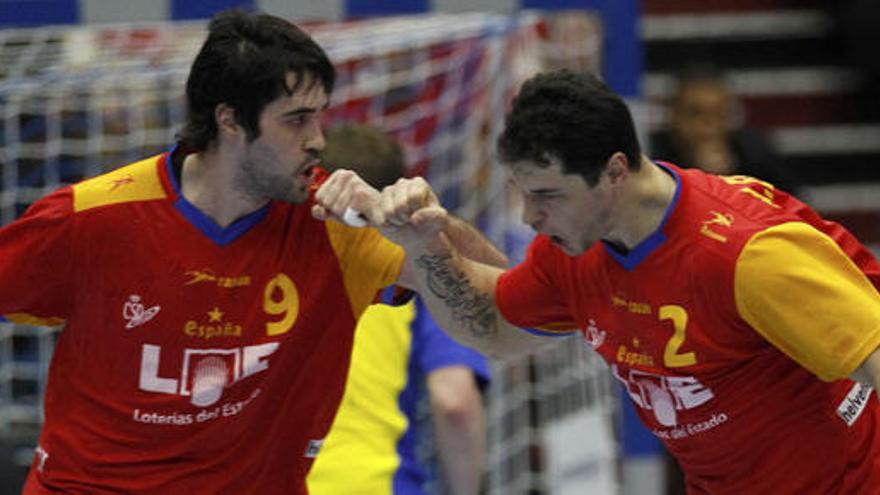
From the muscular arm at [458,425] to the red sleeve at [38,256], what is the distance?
1.30 metres

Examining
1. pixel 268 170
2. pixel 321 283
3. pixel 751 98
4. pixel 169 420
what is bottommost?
pixel 751 98

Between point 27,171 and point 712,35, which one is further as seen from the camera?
point 712,35

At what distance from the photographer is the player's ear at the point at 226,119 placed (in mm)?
3979

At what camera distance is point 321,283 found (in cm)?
404

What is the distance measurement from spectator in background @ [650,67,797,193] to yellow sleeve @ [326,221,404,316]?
2.71 metres

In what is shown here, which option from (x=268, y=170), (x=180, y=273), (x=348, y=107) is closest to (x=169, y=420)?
(x=180, y=273)

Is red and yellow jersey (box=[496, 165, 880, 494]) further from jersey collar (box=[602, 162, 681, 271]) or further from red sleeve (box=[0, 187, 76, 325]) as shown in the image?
red sleeve (box=[0, 187, 76, 325])

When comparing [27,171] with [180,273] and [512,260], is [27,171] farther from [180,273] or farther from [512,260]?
[180,273]

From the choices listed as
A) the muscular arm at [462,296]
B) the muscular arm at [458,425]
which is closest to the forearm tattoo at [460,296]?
the muscular arm at [462,296]

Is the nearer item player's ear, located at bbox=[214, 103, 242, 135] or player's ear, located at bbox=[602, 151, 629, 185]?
player's ear, located at bbox=[602, 151, 629, 185]

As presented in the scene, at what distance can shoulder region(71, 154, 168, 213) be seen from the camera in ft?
13.0

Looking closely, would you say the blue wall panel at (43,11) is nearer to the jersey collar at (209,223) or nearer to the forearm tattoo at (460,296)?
the jersey collar at (209,223)

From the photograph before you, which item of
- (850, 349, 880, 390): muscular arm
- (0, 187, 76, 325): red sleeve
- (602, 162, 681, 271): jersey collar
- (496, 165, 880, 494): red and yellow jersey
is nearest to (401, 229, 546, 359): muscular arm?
(496, 165, 880, 494): red and yellow jersey

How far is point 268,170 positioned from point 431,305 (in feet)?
1.67
